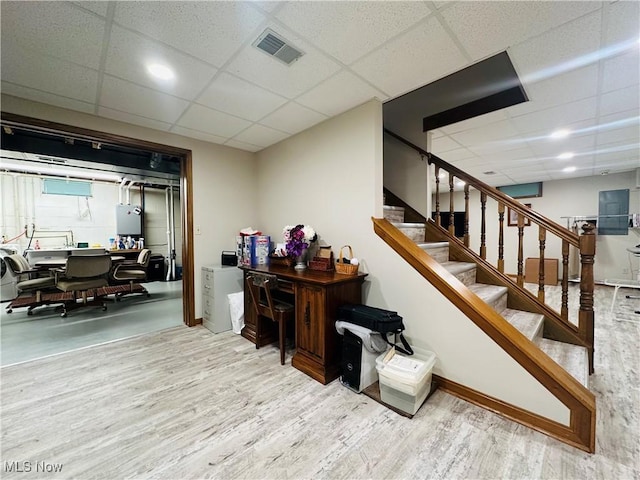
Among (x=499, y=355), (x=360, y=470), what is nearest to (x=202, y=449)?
(x=360, y=470)

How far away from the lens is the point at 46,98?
7.93 feet

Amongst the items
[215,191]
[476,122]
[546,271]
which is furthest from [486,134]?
[546,271]

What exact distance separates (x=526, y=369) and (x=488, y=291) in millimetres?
1001

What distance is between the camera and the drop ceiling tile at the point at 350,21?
146 cm

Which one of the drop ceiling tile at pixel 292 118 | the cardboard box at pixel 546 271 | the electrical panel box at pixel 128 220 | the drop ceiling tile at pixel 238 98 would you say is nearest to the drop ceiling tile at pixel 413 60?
the drop ceiling tile at pixel 292 118

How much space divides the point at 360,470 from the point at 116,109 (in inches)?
144

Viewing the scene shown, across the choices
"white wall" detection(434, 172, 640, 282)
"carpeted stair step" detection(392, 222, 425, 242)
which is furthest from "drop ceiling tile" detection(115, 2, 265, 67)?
"white wall" detection(434, 172, 640, 282)

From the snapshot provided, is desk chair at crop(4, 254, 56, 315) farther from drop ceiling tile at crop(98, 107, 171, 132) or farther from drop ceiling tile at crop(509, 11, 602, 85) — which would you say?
drop ceiling tile at crop(509, 11, 602, 85)

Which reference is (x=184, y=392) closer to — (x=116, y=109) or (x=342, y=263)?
(x=342, y=263)

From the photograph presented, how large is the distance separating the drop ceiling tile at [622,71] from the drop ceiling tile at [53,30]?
12.0 ft

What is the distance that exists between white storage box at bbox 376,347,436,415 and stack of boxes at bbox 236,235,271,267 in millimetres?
2006

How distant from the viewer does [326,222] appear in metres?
2.96

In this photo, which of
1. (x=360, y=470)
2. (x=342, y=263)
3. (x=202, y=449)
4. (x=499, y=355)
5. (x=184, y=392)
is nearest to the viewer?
(x=360, y=470)

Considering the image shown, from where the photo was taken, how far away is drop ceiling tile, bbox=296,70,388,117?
218 centimetres
